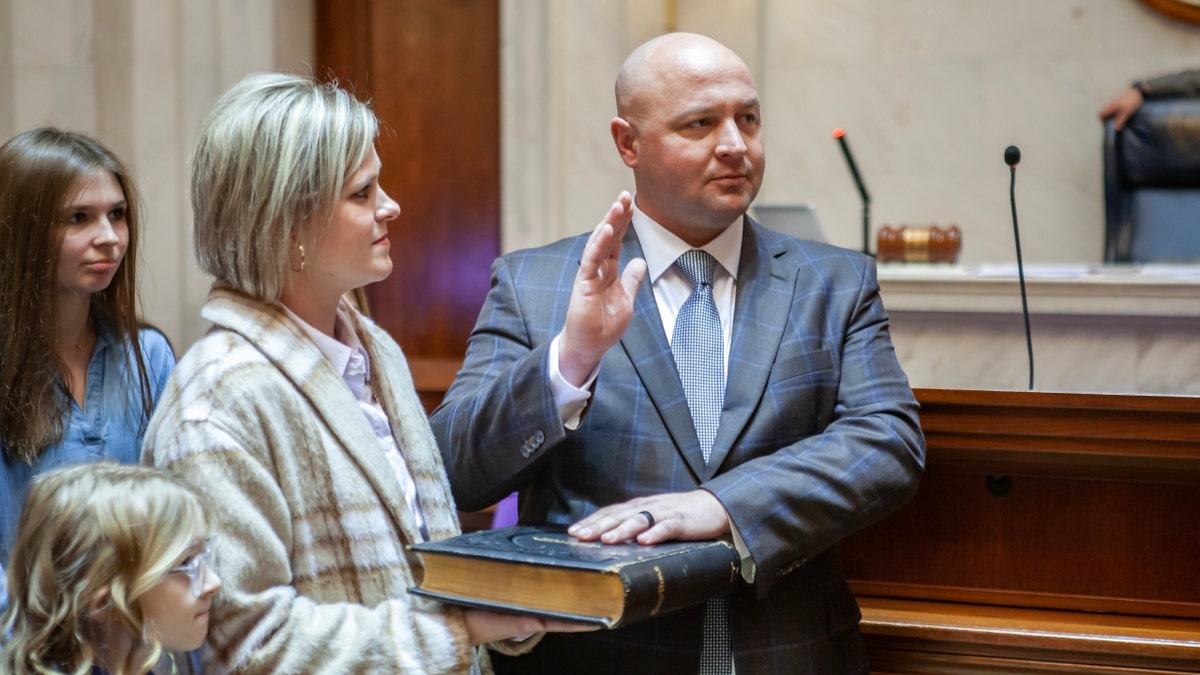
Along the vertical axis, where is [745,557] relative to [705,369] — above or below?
below

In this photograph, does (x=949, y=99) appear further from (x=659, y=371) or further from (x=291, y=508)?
(x=291, y=508)

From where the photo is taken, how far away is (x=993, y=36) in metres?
6.18

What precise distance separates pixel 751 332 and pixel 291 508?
0.78m

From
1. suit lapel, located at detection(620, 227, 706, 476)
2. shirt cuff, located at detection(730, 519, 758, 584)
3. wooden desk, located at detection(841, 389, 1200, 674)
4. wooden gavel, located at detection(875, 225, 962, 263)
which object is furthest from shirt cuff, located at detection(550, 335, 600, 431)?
wooden gavel, located at detection(875, 225, 962, 263)

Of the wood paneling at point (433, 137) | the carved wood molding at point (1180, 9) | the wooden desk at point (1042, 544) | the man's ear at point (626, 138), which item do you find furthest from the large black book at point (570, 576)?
the carved wood molding at point (1180, 9)

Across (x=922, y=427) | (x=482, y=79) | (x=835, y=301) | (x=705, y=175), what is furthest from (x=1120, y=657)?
(x=482, y=79)

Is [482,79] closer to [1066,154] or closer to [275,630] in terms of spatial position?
[1066,154]

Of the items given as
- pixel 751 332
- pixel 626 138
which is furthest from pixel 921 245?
pixel 751 332

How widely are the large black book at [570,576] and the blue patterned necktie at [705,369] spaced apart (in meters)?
0.24

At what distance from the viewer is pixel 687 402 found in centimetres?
199

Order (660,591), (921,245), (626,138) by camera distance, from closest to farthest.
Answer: (660,591) → (626,138) → (921,245)

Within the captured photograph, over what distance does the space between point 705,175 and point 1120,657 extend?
1.03 m

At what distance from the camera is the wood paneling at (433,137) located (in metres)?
→ 5.86

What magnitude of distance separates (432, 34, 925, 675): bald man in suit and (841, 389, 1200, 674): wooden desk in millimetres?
220
